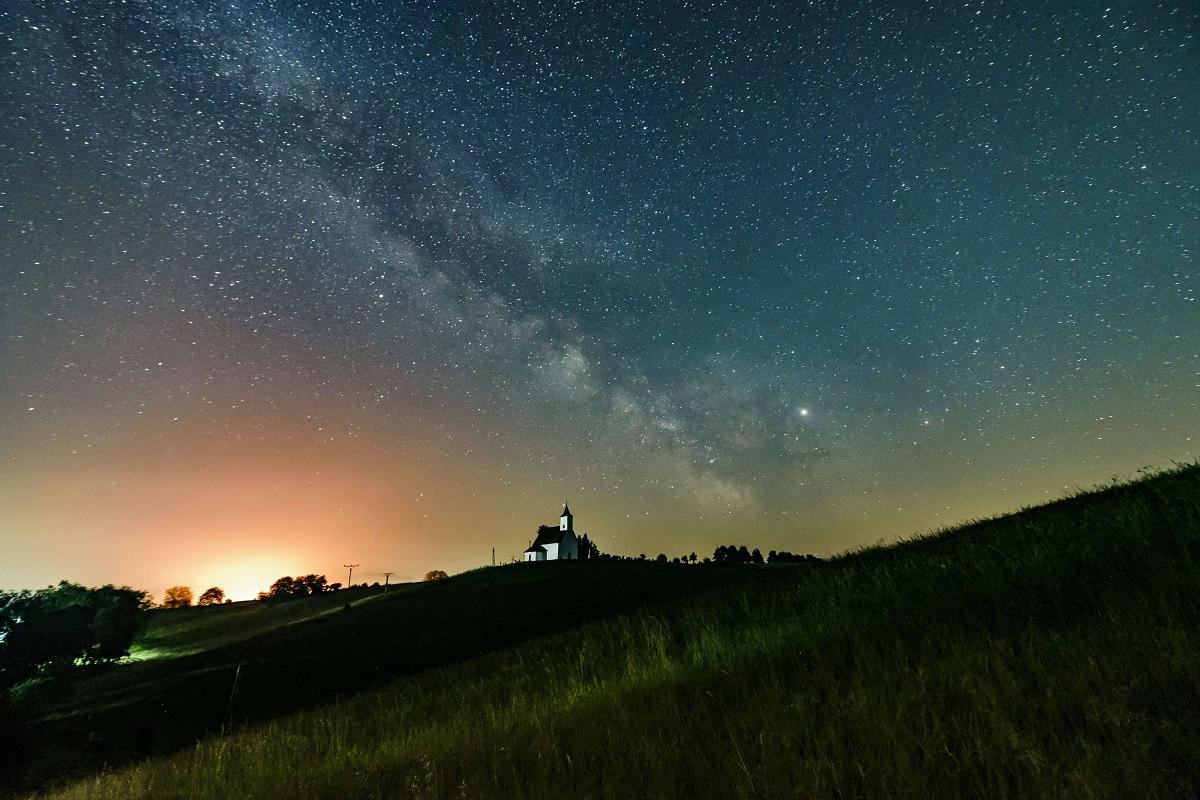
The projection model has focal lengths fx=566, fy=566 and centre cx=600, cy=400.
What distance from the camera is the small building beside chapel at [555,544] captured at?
129000mm

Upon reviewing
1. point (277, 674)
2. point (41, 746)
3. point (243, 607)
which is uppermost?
point (243, 607)

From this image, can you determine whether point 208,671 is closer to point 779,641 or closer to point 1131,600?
point 779,641

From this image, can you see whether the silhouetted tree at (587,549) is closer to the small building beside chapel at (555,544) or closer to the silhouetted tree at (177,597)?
the small building beside chapel at (555,544)

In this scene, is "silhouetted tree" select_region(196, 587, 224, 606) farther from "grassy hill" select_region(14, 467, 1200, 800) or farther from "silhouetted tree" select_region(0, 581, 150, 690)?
"grassy hill" select_region(14, 467, 1200, 800)

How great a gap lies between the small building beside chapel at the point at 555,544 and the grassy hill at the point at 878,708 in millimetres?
122627

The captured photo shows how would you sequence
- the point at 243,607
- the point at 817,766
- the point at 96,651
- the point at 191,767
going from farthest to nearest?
the point at 243,607 → the point at 96,651 → the point at 191,767 → the point at 817,766

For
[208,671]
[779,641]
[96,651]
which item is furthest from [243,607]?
[779,641]

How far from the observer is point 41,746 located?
87.0ft

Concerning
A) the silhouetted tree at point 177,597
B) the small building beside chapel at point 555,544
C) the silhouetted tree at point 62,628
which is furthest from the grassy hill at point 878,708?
the silhouetted tree at point 177,597

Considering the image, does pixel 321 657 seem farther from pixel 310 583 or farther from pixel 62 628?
pixel 310 583

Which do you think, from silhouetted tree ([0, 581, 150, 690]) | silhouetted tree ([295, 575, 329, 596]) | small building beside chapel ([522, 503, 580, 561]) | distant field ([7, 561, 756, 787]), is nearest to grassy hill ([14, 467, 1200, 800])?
distant field ([7, 561, 756, 787])

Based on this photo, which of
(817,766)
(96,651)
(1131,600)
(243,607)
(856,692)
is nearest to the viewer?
(817,766)

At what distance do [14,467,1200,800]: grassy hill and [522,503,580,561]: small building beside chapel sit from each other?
12263 centimetres

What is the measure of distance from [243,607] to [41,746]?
53.8 m
